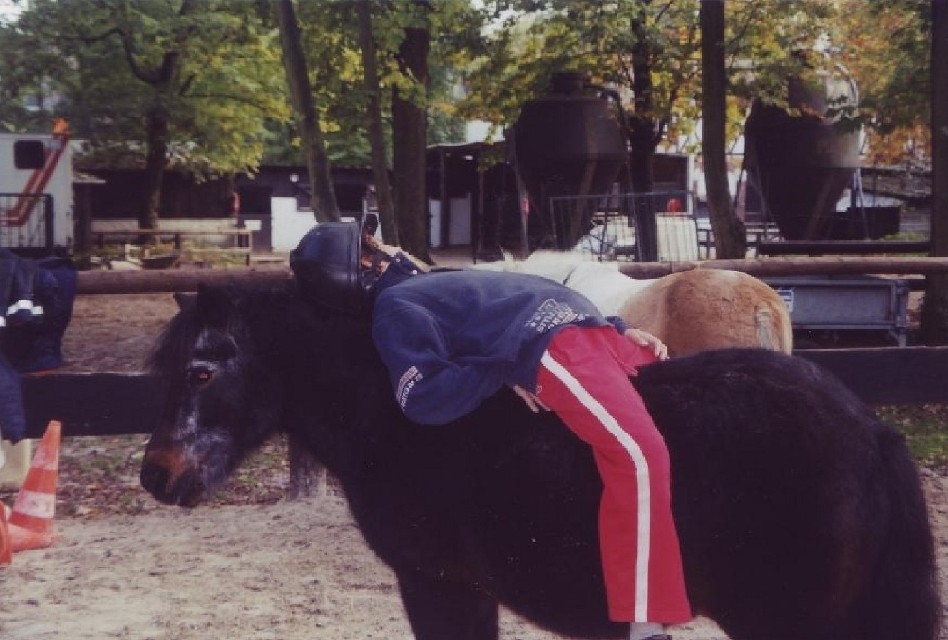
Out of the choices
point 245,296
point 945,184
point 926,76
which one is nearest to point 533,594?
point 245,296

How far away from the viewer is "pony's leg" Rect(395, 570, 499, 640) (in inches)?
109

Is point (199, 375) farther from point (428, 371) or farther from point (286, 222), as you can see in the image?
point (286, 222)

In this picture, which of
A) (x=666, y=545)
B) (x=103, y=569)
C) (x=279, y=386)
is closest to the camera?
(x=666, y=545)

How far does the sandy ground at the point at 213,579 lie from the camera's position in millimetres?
4234

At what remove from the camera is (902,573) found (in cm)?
244

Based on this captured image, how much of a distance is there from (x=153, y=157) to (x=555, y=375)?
2366 centimetres

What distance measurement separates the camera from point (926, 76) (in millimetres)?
10891

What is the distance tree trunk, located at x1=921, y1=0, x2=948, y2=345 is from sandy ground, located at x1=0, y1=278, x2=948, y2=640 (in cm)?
337

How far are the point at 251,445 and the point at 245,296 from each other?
1.43 ft

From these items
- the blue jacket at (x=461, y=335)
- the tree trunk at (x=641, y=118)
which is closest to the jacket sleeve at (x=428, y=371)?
the blue jacket at (x=461, y=335)

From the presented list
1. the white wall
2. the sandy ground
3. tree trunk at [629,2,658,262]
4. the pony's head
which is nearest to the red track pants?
the pony's head

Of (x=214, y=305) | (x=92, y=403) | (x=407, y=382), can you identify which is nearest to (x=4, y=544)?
(x=92, y=403)

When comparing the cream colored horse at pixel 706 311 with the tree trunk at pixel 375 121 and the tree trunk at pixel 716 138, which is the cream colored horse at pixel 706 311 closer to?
the tree trunk at pixel 375 121

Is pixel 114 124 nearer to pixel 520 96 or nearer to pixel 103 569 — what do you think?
pixel 520 96
